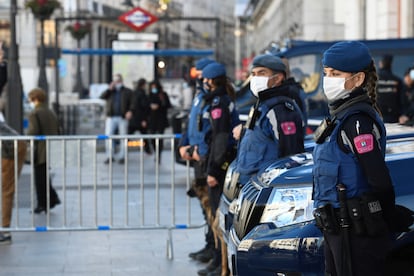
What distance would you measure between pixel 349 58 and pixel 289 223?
3.40 ft

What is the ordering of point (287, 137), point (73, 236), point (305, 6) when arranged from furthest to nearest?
point (305, 6)
point (73, 236)
point (287, 137)

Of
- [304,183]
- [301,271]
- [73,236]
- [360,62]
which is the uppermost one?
[360,62]

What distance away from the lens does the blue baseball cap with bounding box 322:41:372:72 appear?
16.4 ft

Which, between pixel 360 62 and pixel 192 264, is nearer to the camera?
A: pixel 360 62

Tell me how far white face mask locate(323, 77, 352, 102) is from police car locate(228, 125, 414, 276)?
0.54m

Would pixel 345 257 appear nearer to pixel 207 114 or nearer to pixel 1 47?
pixel 207 114

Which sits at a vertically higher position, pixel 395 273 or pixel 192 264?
pixel 395 273

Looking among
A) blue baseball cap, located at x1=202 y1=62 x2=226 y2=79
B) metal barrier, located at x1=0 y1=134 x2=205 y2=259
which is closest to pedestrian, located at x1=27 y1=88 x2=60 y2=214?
metal barrier, located at x1=0 y1=134 x2=205 y2=259

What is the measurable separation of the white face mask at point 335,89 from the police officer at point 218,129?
3301 millimetres

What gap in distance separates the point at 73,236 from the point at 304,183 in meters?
5.92

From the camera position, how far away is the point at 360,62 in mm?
5008

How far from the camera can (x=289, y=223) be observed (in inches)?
218

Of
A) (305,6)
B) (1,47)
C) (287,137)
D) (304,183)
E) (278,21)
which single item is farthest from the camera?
(278,21)

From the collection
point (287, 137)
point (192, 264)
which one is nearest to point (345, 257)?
point (287, 137)
